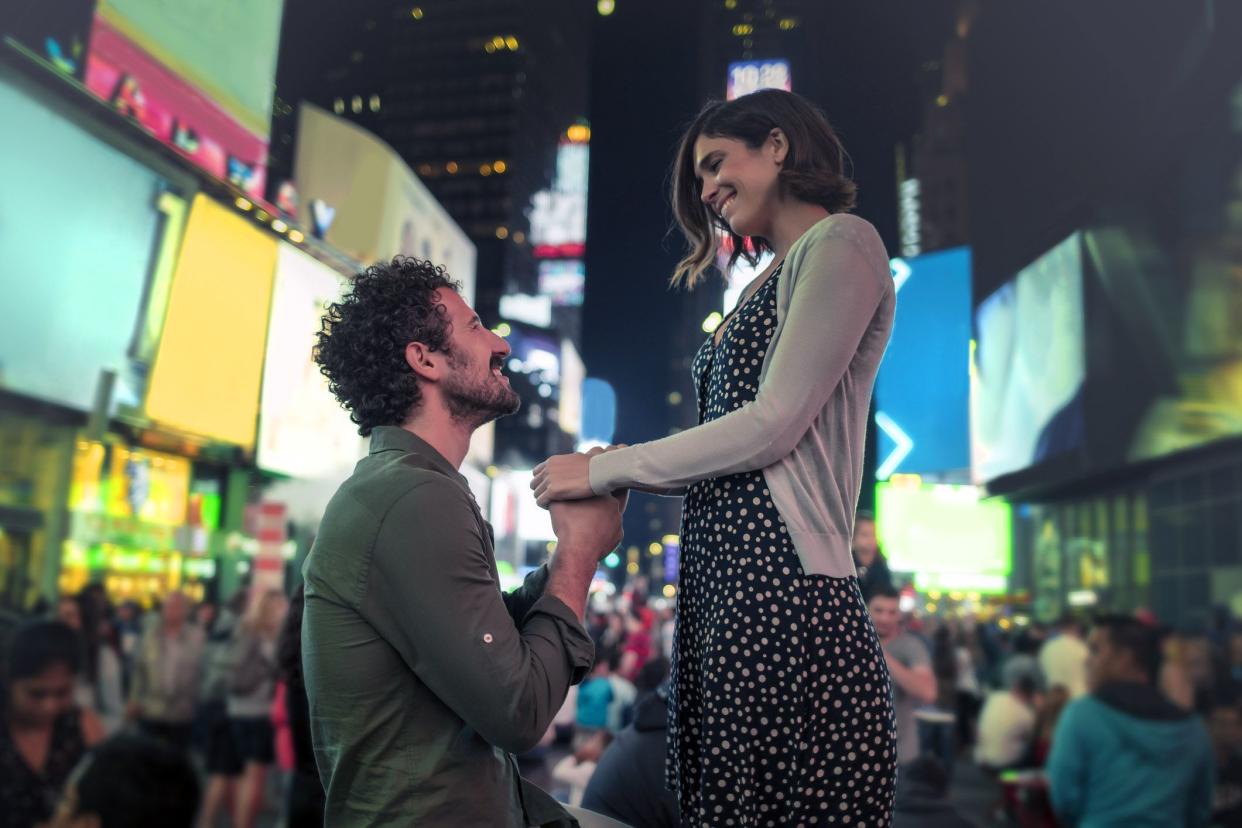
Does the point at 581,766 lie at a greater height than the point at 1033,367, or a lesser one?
lesser

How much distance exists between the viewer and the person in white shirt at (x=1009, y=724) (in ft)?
19.9

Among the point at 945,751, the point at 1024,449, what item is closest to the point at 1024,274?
the point at 1024,449

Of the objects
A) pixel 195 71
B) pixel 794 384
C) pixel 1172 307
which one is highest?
pixel 195 71

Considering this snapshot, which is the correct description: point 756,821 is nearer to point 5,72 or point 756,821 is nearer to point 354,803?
point 354,803

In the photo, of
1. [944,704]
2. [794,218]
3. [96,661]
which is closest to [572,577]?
[794,218]

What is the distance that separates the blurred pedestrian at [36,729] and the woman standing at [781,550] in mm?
4433

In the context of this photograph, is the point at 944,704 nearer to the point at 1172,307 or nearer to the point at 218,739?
the point at 1172,307

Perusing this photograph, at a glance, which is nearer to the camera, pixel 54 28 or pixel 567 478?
pixel 567 478

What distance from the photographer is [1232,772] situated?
433 cm

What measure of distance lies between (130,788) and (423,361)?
189 inches

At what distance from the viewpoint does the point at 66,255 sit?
233 inches

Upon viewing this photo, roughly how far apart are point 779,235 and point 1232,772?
14.4ft

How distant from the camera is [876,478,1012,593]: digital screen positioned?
19.7ft

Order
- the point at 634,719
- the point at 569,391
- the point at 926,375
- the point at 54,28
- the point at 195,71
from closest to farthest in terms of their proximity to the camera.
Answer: the point at 634,719, the point at 926,375, the point at 54,28, the point at 195,71, the point at 569,391
